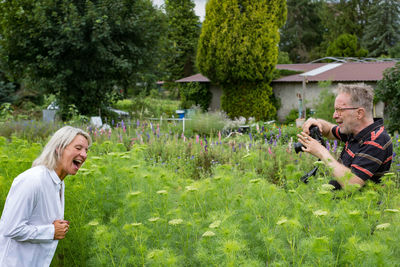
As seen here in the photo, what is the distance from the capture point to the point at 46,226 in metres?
2.44

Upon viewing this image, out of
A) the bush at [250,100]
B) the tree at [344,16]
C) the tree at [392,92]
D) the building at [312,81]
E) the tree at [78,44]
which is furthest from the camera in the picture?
the tree at [344,16]

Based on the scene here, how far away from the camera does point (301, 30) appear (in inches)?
1644

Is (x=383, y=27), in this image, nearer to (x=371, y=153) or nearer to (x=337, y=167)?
(x=371, y=153)

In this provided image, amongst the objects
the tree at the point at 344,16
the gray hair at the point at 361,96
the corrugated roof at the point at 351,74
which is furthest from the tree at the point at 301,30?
the gray hair at the point at 361,96

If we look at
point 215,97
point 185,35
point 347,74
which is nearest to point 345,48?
point 185,35

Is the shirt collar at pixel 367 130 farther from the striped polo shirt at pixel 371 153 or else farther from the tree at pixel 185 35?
the tree at pixel 185 35

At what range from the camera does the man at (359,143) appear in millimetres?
2672

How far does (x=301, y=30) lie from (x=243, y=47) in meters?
28.3

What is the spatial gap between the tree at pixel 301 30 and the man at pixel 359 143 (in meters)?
39.8

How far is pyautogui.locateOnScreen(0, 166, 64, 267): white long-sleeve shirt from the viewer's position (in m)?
2.34

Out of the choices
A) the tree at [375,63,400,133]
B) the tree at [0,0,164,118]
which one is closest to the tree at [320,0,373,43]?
the tree at [375,63,400,133]

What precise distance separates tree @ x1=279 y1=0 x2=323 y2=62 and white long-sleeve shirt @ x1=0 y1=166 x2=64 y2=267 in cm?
4087

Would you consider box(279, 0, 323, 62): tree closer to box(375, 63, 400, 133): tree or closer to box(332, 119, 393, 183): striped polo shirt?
box(375, 63, 400, 133): tree

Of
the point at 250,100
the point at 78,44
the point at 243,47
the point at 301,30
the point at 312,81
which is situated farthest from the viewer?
the point at 301,30
